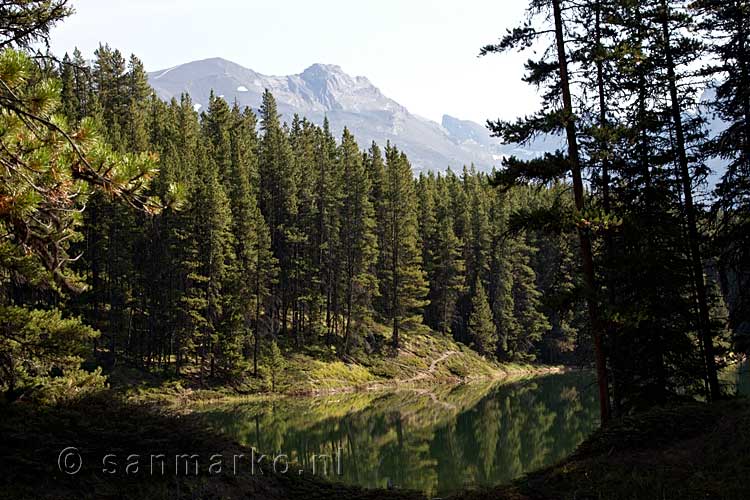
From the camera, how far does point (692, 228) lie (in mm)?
16828

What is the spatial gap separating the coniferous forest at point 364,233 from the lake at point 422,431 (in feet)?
15.5

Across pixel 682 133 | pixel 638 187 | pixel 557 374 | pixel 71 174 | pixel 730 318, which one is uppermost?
pixel 682 133

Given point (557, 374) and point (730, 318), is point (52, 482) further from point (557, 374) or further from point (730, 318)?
point (557, 374)

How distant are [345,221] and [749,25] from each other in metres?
43.4

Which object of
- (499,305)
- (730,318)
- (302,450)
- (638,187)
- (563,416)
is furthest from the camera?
(499,305)

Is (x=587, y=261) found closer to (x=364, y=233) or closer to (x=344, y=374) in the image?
(x=344, y=374)

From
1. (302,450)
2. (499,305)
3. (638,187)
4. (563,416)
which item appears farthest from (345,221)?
(638,187)

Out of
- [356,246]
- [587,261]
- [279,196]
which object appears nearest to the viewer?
→ [587,261]

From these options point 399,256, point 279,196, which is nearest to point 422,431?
point 399,256

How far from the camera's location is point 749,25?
1691cm

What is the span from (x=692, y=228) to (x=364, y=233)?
1651 inches

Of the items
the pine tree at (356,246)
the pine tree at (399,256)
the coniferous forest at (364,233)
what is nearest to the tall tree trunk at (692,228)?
the coniferous forest at (364,233)

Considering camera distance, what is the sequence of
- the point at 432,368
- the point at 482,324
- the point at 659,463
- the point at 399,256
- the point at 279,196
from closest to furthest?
the point at 659,463, the point at 432,368, the point at 279,196, the point at 399,256, the point at 482,324

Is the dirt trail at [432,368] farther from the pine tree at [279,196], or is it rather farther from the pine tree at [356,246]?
the pine tree at [279,196]
